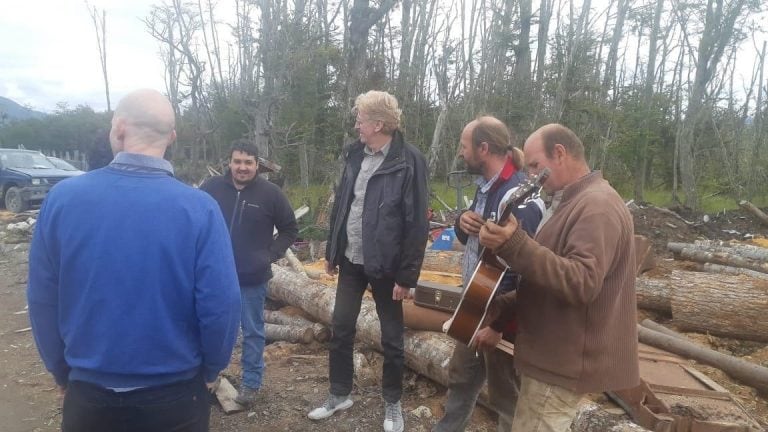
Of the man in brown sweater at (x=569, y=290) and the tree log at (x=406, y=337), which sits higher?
the man in brown sweater at (x=569, y=290)

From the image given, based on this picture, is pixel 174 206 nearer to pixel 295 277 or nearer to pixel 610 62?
pixel 295 277

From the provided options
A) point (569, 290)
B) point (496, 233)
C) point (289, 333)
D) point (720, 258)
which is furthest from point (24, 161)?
point (569, 290)

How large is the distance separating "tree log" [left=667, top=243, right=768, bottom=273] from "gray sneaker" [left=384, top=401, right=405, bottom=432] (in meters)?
6.96

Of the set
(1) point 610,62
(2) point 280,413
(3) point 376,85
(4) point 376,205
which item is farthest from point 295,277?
(1) point 610,62

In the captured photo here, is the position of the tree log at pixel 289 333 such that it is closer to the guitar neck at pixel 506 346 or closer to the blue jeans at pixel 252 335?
the blue jeans at pixel 252 335

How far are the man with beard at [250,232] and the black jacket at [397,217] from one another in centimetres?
94

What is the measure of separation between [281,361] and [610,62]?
24102mm

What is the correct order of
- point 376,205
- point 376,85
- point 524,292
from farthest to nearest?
1. point 376,85
2. point 376,205
3. point 524,292

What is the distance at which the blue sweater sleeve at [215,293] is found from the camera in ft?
6.48

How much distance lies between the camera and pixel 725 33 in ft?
53.8

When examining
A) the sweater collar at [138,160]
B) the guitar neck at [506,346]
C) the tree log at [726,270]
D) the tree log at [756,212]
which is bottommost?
Result: the tree log at [726,270]

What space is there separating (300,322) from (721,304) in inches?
185

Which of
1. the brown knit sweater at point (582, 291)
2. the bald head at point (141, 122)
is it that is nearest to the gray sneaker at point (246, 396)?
the brown knit sweater at point (582, 291)

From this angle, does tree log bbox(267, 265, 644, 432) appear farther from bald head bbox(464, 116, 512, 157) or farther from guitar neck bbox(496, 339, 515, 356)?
bald head bbox(464, 116, 512, 157)
